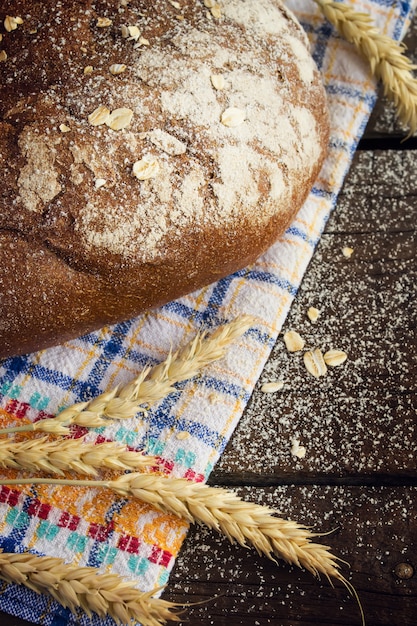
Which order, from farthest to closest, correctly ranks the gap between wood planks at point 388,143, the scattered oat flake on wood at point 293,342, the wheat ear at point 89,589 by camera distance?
the gap between wood planks at point 388,143, the scattered oat flake on wood at point 293,342, the wheat ear at point 89,589

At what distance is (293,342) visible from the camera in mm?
1481

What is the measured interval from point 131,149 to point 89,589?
78cm

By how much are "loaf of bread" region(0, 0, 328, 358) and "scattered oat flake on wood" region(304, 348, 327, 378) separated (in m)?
0.31

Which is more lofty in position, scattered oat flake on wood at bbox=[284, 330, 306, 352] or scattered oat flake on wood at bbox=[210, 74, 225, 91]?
scattered oat flake on wood at bbox=[210, 74, 225, 91]

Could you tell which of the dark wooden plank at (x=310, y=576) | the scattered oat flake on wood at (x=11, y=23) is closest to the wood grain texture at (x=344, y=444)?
the dark wooden plank at (x=310, y=576)

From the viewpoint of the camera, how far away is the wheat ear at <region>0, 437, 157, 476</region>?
1238 mm

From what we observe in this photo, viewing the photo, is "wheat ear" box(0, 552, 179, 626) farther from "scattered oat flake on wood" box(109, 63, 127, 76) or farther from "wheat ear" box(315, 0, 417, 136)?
"wheat ear" box(315, 0, 417, 136)

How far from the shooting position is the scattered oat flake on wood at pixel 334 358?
1.46m

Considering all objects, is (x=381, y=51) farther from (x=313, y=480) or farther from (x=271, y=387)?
(x=313, y=480)

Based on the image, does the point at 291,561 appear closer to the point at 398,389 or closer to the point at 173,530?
the point at 173,530

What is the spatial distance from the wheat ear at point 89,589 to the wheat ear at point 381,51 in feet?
3.98

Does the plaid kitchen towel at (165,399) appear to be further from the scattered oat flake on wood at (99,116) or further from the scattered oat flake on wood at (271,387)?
the scattered oat flake on wood at (99,116)

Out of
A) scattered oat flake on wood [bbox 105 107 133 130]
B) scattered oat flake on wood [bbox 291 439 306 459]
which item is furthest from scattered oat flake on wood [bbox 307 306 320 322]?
scattered oat flake on wood [bbox 105 107 133 130]

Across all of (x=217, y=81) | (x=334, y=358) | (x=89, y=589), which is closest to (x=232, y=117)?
(x=217, y=81)
